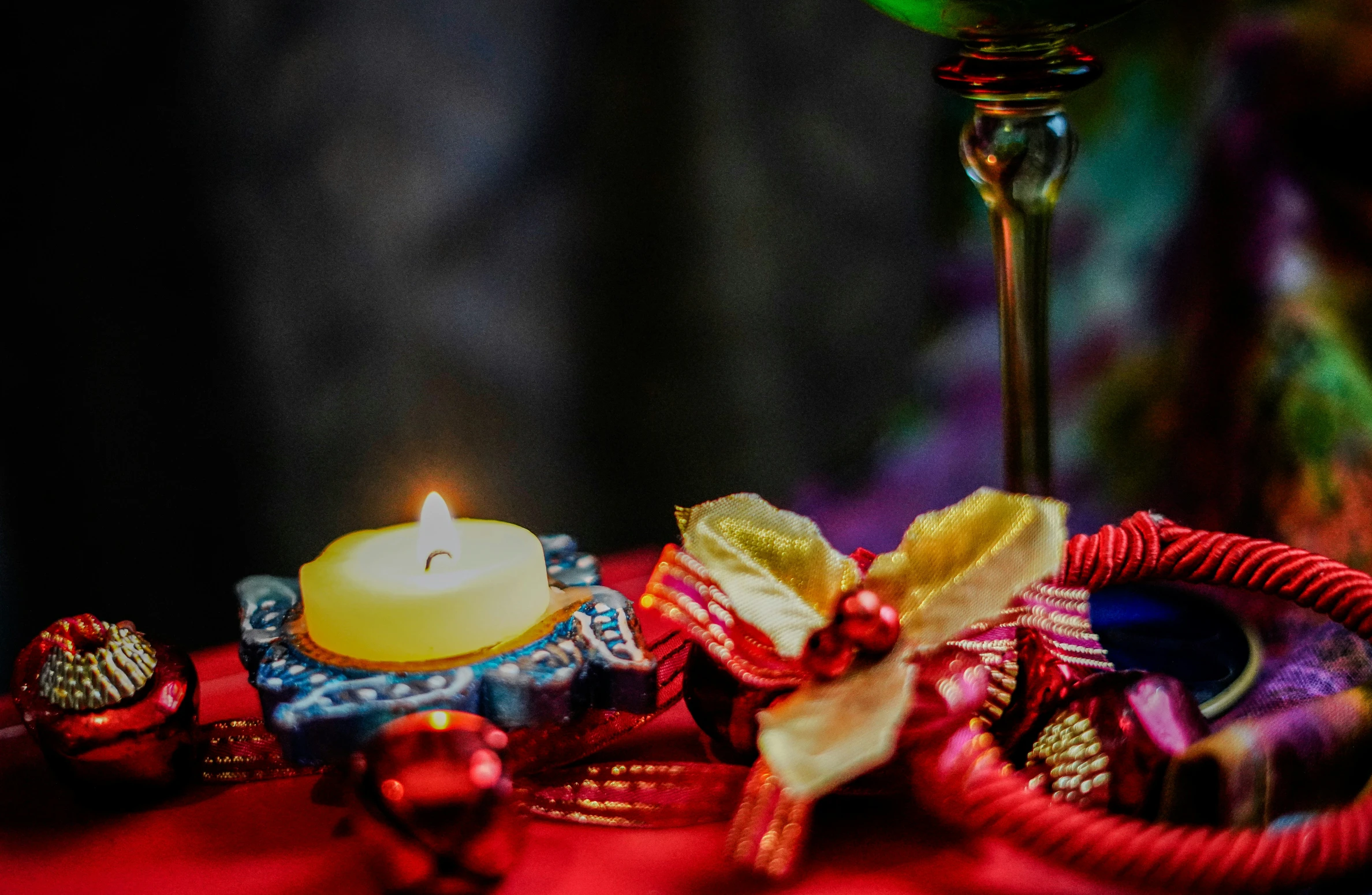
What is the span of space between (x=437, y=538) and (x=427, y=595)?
32 millimetres

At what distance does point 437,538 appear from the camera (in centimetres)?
40

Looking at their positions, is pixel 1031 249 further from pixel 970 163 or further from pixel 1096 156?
pixel 1096 156

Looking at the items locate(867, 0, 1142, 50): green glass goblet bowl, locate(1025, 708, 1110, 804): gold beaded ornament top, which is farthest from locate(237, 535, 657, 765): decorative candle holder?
locate(867, 0, 1142, 50): green glass goblet bowl

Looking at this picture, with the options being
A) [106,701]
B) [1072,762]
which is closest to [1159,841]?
[1072,762]

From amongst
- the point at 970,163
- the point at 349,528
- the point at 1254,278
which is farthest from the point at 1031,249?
the point at 349,528

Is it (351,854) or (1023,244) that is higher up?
(1023,244)

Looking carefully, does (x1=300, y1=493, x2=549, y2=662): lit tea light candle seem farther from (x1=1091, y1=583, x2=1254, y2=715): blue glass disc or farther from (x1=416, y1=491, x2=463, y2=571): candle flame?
(x1=1091, y1=583, x2=1254, y2=715): blue glass disc

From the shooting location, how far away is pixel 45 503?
55 centimetres

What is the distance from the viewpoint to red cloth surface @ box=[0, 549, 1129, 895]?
1.16 ft

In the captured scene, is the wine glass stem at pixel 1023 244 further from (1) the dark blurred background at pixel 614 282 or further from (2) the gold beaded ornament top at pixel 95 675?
(2) the gold beaded ornament top at pixel 95 675

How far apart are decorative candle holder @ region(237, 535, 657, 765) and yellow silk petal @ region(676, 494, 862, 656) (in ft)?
0.12

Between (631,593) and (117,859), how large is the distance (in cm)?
24

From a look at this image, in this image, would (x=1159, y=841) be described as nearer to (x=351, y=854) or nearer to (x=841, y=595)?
(x=841, y=595)

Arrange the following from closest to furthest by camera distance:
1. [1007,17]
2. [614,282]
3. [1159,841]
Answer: [1159,841], [1007,17], [614,282]
